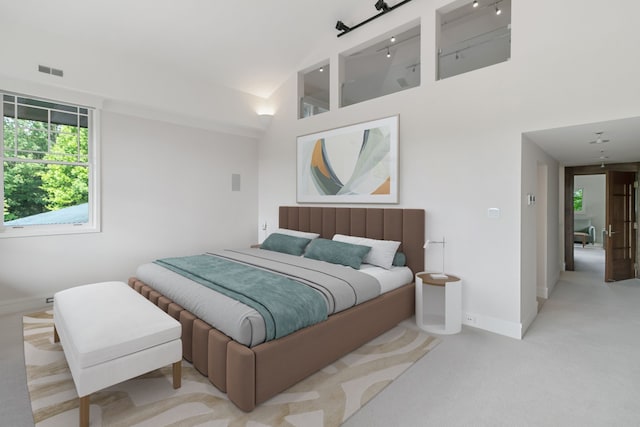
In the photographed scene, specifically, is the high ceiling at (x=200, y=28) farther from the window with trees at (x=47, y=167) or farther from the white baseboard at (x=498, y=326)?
the white baseboard at (x=498, y=326)

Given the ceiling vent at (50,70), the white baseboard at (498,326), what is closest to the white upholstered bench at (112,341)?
the ceiling vent at (50,70)

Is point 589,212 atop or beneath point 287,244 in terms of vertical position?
atop

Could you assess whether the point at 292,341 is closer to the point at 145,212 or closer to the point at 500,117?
the point at 500,117

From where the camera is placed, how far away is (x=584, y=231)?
32.4 ft

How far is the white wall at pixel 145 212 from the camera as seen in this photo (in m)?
3.76

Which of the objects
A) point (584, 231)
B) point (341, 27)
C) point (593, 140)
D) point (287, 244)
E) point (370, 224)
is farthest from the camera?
point (584, 231)

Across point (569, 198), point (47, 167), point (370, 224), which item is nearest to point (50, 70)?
point (47, 167)

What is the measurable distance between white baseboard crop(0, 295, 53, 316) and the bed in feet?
4.40

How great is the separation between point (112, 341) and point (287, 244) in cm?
267

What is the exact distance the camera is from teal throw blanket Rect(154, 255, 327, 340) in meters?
2.17

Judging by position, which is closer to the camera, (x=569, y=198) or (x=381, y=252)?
(x=381, y=252)

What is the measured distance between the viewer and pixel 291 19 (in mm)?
4219

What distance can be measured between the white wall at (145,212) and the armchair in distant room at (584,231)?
971 centimetres

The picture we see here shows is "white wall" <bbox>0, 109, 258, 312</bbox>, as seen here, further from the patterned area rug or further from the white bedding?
the patterned area rug
